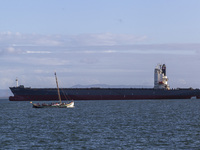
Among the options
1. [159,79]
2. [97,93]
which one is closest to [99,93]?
[97,93]

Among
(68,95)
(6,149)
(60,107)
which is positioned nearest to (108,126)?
(6,149)

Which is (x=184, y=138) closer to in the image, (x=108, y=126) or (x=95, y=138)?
(x=95, y=138)

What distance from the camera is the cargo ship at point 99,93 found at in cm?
14225

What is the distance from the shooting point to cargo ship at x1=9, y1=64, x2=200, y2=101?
142250mm

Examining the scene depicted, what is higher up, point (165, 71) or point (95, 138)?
point (165, 71)

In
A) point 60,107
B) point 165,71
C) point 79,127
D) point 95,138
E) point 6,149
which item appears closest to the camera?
point 6,149

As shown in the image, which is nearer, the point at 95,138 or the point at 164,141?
the point at 164,141

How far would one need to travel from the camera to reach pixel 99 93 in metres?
146

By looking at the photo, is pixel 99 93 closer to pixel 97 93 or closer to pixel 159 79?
pixel 97 93

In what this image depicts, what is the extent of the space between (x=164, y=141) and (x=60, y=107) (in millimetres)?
65292

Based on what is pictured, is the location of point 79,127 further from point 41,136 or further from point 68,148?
point 68,148

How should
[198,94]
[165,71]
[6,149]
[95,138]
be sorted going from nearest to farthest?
1. [6,149]
2. [95,138]
3. [198,94]
4. [165,71]

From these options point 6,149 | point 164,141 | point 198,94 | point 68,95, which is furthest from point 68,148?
point 198,94

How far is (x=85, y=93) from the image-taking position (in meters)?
146
